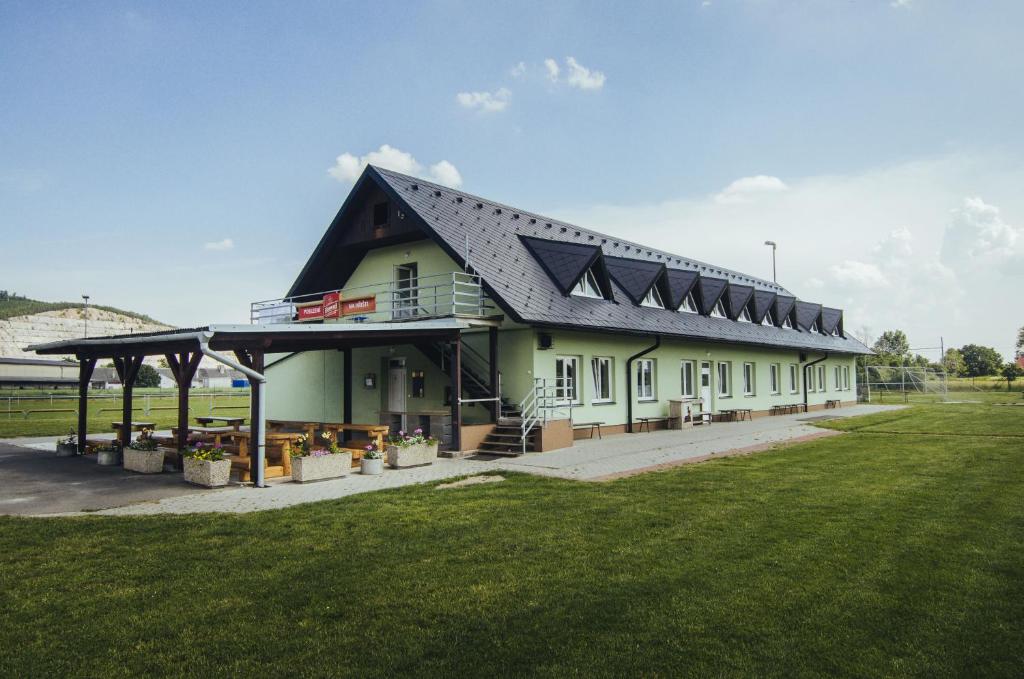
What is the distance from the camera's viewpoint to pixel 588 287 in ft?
67.5

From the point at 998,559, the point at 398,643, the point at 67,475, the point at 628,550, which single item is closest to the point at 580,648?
the point at 398,643

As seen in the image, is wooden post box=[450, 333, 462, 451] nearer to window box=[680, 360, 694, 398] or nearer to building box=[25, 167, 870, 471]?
building box=[25, 167, 870, 471]

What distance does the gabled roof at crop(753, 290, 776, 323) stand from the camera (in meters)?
30.0

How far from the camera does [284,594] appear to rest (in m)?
5.76

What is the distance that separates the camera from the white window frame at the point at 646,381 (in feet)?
69.9

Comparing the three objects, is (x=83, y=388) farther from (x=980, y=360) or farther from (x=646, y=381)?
(x=980, y=360)

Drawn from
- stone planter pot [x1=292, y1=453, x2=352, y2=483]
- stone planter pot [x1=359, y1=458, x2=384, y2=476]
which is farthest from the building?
stone planter pot [x1=359, y1=458, x2=384, y2=476]

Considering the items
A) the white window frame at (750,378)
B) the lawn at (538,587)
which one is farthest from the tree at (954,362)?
the lawn at (538,587)

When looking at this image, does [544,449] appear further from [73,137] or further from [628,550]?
[73,137]

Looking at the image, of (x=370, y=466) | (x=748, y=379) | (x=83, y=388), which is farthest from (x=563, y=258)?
(x=83, y=388)

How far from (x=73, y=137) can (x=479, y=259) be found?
32.9ft

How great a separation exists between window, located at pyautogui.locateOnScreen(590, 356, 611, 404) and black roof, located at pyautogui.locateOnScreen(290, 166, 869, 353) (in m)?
1.31

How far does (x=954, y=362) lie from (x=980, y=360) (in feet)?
20.0

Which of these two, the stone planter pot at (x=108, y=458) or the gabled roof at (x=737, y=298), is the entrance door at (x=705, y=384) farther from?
the stone planter pot at (x=108, y=458)
